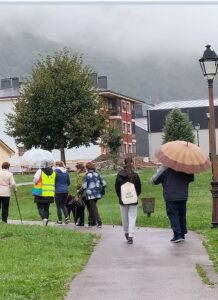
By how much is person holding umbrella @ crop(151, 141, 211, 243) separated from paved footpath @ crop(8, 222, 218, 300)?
557mm

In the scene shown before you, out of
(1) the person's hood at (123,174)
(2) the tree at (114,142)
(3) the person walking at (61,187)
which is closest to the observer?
(1) the person's hood at (123,174)

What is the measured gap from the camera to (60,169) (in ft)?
64.1

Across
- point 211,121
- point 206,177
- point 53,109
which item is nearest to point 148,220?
point 211,121

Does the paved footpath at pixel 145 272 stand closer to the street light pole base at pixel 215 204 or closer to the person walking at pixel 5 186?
the street light pole base at pixel 215 204

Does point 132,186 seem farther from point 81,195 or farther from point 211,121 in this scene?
point 81,195

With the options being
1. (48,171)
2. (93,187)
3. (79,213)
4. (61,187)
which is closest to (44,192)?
(61,187)

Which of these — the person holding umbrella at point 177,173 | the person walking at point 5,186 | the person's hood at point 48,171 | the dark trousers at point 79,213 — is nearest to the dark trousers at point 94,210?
the dark trousers at point 79,213

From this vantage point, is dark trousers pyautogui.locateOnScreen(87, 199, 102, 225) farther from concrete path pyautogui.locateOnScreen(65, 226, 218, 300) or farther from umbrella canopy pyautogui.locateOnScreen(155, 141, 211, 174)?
umbrella canopy pyautogui.locateOnScreen(155, 141, 211, 174)

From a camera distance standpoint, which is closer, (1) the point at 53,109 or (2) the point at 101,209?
(2) the point at 101,209

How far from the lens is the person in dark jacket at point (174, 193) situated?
14.3m

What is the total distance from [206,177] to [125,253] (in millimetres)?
30367

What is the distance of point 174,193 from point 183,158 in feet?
2.46

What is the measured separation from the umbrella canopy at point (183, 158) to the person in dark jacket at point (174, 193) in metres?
0.28

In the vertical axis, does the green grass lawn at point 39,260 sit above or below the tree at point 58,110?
below
